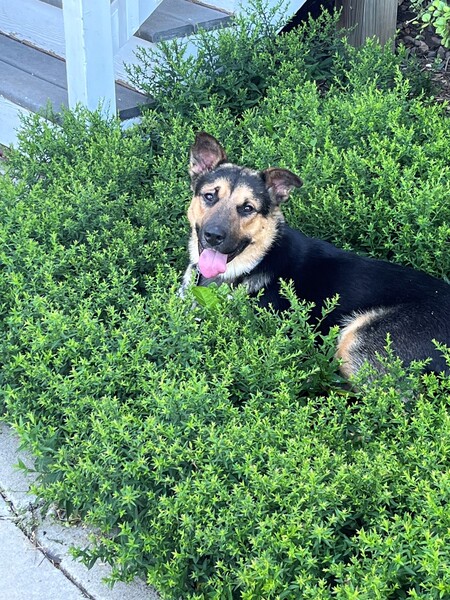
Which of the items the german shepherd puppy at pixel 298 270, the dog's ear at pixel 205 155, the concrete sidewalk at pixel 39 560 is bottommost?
the concrete sidewalk at pixel 39 560

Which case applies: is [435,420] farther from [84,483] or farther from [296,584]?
[84,483]

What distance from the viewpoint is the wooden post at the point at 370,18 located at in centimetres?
775

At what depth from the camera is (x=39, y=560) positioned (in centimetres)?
358

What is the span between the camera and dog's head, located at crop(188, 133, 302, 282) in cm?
466

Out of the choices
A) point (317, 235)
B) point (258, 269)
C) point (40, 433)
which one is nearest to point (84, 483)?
point (40, 433)

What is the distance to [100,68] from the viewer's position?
6133 millimetres

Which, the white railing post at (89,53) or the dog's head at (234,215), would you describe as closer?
the dog's head at (234,215)

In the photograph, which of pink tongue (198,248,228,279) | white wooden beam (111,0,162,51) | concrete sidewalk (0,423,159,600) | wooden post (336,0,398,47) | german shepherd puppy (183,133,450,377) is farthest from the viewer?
wooden post (336,0,398,47)

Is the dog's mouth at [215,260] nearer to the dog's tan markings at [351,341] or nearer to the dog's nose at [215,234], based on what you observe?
the dog's nose at [215,234]

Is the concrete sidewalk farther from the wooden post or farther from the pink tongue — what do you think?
the wooden post

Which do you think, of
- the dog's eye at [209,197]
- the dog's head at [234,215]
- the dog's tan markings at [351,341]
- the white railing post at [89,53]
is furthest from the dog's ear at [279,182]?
the white railing post at [89,53]

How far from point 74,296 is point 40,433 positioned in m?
0.95

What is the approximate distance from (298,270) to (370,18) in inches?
163

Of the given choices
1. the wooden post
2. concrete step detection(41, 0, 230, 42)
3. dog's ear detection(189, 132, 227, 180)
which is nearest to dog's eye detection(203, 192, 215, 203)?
dog's ear detection(189, 132, 227, 180)
